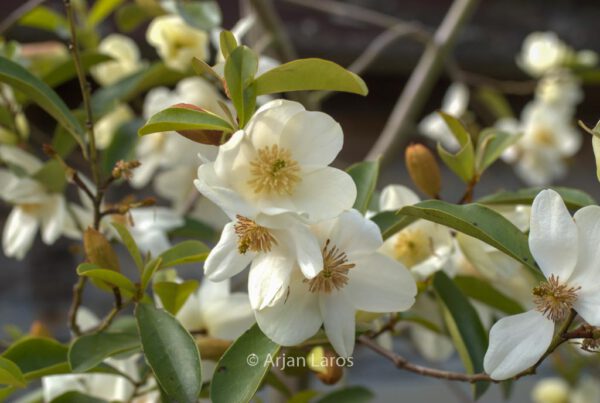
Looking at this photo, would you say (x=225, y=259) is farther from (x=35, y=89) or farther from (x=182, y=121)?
(x=35, y=89)

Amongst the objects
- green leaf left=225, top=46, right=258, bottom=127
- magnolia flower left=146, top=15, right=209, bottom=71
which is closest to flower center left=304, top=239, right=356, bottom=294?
green leaf left=225, top=46, right=258, bottom=127

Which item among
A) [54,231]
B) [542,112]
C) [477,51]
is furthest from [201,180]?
[477,51]

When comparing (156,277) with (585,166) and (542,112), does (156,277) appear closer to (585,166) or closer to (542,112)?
(542,112)

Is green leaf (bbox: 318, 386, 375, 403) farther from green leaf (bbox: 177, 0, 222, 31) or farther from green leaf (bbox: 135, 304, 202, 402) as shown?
green leaf (bbox: 177, 0, 222, 31)

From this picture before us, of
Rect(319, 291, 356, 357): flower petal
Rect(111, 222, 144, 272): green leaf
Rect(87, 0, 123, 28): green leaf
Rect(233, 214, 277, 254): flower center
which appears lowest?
Rect(111, 222, 144, 272): green leaf

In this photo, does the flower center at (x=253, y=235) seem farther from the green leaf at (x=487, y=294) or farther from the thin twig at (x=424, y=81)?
the thin twig at (x=424, y=81)

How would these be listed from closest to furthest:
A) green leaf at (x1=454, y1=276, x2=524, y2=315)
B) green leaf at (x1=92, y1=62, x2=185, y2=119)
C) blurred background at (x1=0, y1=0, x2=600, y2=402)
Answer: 1. green leaf at (x1=454, y1=276, x2=524, y2=315)
2. green leaf at (x1=92, y1=62, x2=185, y2=119)
3. blurred background at (x1=0, y1=0, x2=600, y2=402)

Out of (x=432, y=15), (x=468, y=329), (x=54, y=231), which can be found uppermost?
(x=432, y=15)

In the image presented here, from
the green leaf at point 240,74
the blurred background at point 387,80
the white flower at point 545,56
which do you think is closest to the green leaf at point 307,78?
the green leaf at point 240,74
